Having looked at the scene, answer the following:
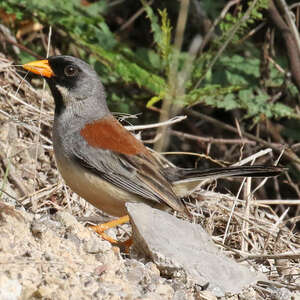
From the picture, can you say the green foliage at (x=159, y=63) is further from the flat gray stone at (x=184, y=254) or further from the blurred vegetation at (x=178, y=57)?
the flat gray stone at (x=184, y=254)

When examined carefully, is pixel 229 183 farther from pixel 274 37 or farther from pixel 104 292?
pixel 104 292

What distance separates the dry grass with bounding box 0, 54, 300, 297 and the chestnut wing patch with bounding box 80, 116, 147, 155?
1.49 feet

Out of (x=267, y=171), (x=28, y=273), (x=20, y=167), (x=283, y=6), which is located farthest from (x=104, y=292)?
(x=283, y=6)

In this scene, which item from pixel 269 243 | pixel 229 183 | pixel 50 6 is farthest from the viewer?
pixel 229 183

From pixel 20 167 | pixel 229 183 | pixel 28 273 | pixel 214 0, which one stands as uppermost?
pixel 28 273

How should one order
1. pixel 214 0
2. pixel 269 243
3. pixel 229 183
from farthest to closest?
pixel 214 0, pixel 229 183, pixel 269 243

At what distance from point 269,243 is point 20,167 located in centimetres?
207

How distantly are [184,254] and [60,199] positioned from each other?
5.82 ft

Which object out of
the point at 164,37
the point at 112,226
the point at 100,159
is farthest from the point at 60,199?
the point at 164,37

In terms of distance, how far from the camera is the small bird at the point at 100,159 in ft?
15.1

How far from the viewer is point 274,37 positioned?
7.54 m

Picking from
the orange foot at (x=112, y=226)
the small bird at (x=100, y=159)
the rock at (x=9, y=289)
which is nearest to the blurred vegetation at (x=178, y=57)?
the small bird at (x=100, y=159)

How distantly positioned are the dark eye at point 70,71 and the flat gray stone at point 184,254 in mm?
1457

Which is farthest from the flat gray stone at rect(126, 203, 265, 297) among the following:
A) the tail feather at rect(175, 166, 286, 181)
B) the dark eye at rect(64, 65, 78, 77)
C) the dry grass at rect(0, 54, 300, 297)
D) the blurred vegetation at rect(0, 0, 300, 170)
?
the blurred vegetation at rect(0, 0, 300, 170)
